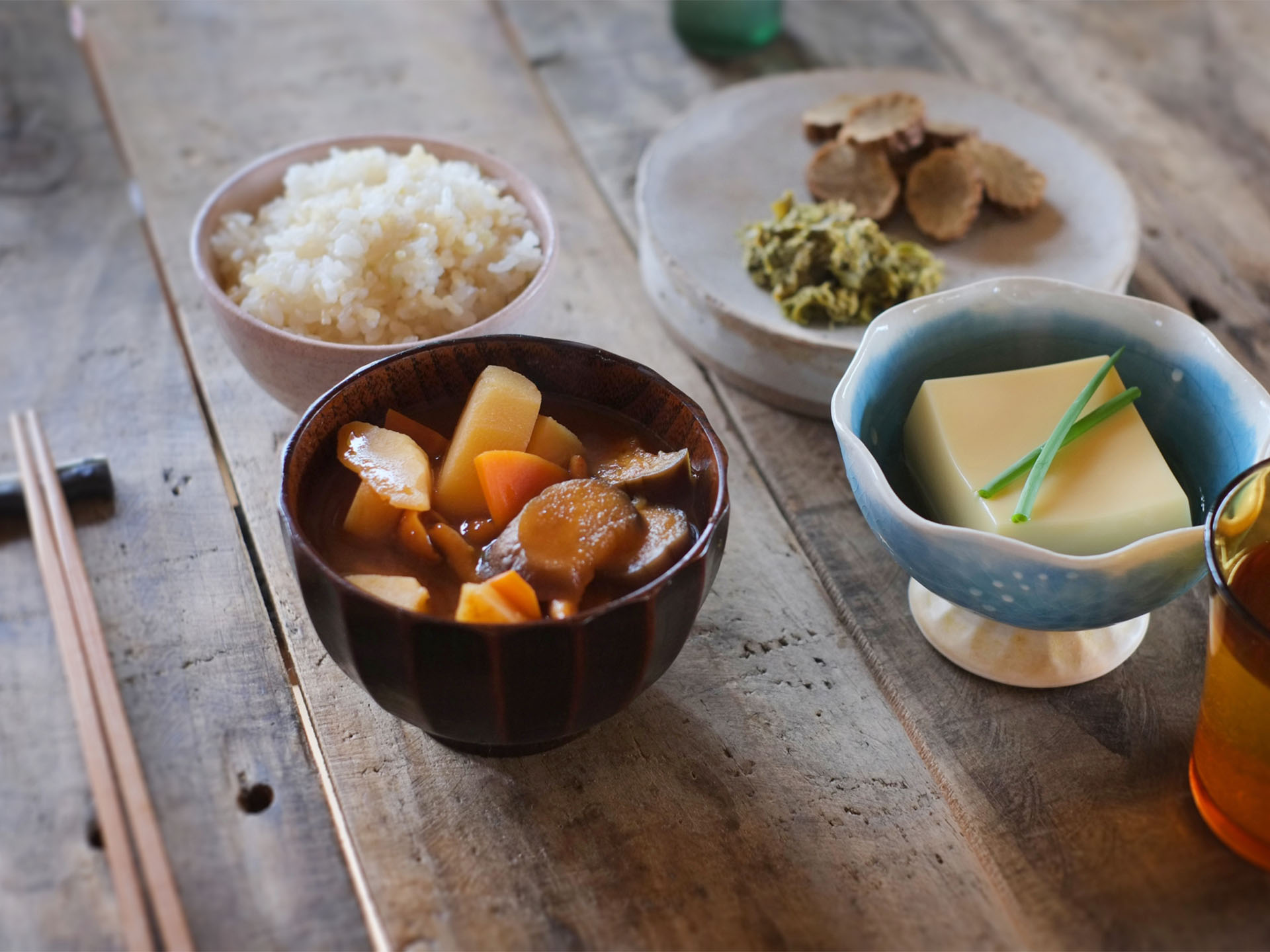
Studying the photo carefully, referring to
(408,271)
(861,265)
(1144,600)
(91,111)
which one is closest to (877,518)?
(1144,600)

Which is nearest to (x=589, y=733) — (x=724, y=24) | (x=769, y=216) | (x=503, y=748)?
(x=503, y=748)

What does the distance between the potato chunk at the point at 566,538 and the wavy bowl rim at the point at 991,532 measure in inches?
8.6

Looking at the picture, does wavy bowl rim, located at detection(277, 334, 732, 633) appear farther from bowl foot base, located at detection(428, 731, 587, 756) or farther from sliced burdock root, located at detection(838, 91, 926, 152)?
sliced burdock root, located at detection(838, 91, 926, 152)

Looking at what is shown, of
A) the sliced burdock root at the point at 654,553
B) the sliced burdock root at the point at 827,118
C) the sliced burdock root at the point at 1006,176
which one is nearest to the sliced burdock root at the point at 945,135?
the sliced burdock root at the point at 1006,176

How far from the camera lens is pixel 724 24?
2.14 meters

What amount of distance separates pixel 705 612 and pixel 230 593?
512 millimetres

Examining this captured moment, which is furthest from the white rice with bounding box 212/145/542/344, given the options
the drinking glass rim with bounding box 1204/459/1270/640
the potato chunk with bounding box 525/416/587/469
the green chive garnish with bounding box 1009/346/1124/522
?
the drinking glass rim with bounding box 1204/459/1270/640

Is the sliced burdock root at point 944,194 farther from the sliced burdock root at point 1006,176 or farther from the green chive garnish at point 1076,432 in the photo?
the green chive garnish at point 1076,432

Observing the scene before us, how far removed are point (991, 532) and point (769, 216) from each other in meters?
0.75

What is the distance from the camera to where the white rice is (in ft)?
4.23

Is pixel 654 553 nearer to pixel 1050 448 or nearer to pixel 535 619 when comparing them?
pixel 535 619

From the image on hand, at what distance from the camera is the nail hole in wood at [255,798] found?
105 centimetres

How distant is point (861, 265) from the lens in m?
1.44

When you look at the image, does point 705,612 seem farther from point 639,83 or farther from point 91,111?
point 91,111
